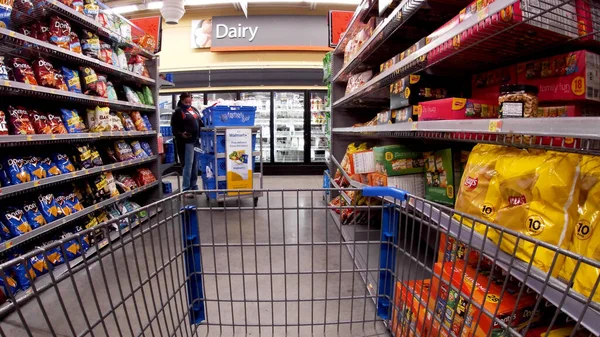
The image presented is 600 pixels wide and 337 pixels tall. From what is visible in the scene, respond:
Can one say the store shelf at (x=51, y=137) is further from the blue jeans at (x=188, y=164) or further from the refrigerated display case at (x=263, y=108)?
the refrigerated display case at (x=263, y=108)

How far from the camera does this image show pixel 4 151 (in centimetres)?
235

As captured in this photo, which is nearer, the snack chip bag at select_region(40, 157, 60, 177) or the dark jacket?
the snack chip bag at select_region(40, 157, 60, 177)

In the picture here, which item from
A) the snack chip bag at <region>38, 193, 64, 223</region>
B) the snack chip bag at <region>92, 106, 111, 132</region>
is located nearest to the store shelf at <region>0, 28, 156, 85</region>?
the snack chip bag at <region>92, 106, 111, 132</region>

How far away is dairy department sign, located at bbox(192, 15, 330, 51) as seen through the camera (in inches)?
285

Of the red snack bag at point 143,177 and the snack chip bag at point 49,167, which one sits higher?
the snack chip bag at point 49,167

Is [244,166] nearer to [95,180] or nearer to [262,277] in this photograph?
[95,180]

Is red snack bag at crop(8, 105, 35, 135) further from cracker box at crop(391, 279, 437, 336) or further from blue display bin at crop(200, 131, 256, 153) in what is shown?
cracker box at crop(391, 279, 437, 336)

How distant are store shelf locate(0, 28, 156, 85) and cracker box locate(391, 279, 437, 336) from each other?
2.69 metres

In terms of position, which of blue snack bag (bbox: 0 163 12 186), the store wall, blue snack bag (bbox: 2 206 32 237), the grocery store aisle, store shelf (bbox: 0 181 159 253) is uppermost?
the store wall

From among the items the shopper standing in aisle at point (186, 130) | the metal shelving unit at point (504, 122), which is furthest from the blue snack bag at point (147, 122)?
the metal shelving unit at point (504, 122)

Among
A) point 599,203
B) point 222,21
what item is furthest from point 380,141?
point 222,21

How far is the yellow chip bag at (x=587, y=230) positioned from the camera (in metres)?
0.77

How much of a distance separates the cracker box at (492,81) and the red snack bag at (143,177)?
3.61m

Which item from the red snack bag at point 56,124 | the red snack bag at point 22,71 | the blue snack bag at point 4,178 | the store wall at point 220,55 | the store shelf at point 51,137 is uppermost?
the store wall at point 220,55
